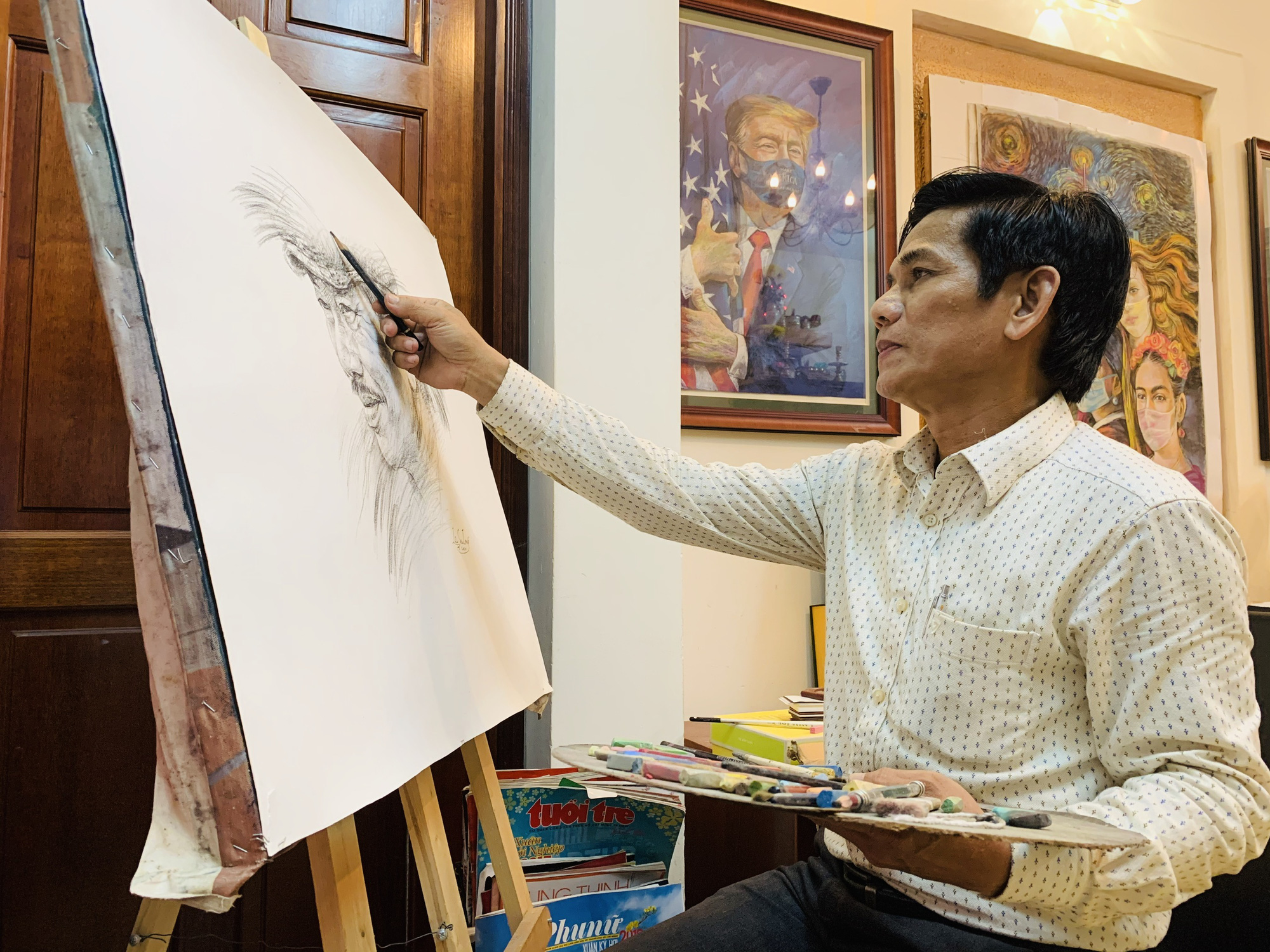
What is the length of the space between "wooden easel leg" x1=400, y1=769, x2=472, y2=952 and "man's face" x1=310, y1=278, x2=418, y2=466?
36 cm

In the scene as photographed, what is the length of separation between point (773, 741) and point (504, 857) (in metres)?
0.63

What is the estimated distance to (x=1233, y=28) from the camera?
270 cm

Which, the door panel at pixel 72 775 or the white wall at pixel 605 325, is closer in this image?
the door panel at pixel 72 775

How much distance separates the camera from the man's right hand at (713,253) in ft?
6.72

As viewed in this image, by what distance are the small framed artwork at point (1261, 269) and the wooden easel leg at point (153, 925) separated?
2885mm

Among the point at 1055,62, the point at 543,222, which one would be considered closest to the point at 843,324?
the point at 543,222

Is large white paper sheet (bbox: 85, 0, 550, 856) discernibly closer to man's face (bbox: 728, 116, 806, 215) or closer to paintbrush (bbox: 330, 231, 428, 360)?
paintbrush (bbox: 330, 231, 428, 360)

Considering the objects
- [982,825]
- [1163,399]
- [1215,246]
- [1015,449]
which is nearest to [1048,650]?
[1015,449]

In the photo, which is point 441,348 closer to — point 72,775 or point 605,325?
point 605,325

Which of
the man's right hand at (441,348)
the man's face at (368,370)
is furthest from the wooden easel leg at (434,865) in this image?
the man's right hand at (441,348)

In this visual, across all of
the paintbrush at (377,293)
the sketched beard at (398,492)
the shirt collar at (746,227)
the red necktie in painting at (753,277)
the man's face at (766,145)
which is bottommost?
the sketched beard at (398,492)

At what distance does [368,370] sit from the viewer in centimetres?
98

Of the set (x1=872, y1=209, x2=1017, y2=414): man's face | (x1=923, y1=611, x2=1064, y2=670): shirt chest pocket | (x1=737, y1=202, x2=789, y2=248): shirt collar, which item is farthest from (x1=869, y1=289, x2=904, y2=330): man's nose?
(x1=737, y1=202, x2=789, y2=248): shirt collar

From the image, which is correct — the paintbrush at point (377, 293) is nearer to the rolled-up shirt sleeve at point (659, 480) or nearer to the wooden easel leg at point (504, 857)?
the rolled-up shirt sleeve at point (659, 480)
